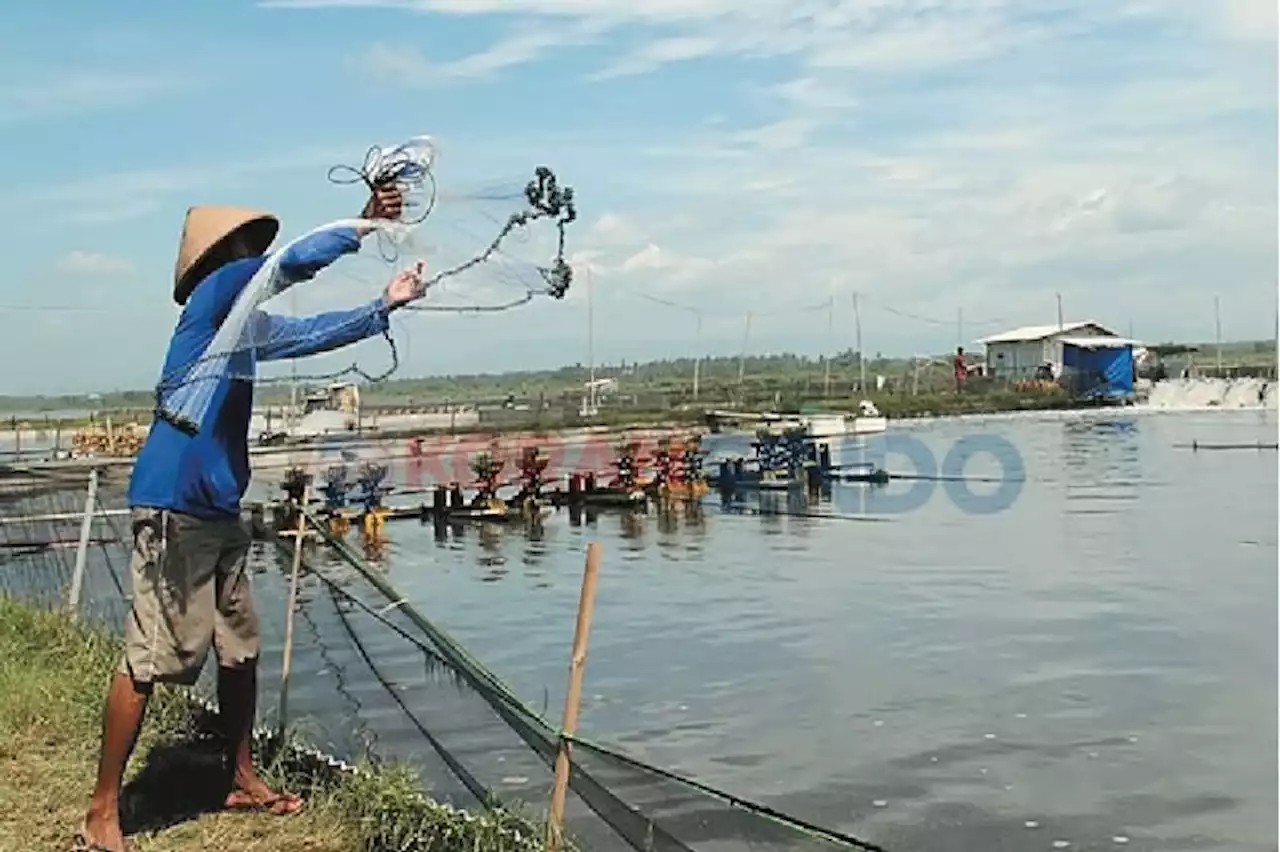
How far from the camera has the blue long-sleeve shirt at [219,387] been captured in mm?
4277

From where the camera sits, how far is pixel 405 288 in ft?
14.0

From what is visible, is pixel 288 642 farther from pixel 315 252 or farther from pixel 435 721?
pixel 315 252

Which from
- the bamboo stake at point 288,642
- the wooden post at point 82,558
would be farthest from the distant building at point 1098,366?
the bamboo stake at point 288,642

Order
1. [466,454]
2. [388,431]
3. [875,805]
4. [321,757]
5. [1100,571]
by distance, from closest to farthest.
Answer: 1. [321,757]
2. [875,805]
3. [1100,571]
4. [466,454]
5. [388,431]

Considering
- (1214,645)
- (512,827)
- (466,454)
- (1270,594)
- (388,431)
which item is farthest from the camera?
(388,431)

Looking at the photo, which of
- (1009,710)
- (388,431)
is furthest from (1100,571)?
(388,431)

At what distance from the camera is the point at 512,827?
4.28m

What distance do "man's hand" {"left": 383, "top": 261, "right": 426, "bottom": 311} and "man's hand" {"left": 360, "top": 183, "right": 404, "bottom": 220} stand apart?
0.17 metres

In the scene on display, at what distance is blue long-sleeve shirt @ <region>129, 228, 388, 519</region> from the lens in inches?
168

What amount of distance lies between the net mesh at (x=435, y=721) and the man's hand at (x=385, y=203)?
146cm

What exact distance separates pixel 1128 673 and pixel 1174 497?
12933 mm

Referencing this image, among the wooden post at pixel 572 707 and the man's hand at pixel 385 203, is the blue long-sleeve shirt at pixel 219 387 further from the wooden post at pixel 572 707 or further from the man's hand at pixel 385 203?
the wooden post at pixel 572 707

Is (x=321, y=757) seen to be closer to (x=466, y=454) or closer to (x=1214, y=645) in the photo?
(x=1214, y=645)

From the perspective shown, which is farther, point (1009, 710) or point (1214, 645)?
point (1214, 645)
